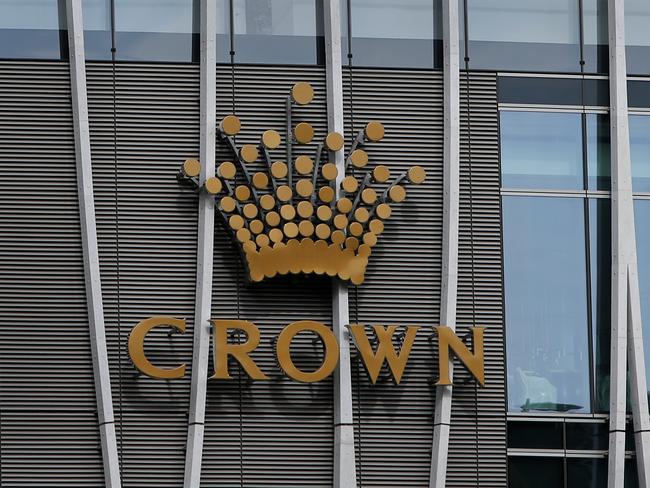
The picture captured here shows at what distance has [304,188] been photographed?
21359 millimetres

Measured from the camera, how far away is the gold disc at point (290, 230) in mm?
21234

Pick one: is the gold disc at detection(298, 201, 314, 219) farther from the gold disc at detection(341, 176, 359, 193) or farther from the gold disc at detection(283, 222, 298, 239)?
the gold disc at detection(341, 176, 359, 193)

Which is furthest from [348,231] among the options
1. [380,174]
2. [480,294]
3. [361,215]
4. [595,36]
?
[595,36]

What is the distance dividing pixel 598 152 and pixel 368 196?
3.50 m

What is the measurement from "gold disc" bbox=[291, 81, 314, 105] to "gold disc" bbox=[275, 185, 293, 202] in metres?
1.19

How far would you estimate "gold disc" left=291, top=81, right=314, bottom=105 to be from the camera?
70.7 ft

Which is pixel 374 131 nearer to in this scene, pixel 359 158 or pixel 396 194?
pixel 359 158

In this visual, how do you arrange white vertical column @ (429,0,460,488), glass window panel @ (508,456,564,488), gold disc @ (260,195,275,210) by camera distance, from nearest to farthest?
gold disc @ (260,195,275,210), white vertical column @ (429,0,460,488), glass window panel @ (508,456,564,488)

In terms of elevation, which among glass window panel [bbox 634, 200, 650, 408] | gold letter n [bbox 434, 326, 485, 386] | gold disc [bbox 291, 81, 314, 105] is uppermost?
gold disc [bbox 291, 81, 314, 105]

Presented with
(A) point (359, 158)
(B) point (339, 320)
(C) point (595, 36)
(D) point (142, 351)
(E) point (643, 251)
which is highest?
(C) point (595, 36)

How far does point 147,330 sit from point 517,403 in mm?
5106

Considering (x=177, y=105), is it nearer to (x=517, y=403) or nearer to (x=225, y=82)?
(x=225, y=82)

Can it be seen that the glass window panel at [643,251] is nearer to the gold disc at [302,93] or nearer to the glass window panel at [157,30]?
the gold disc at [302,93]

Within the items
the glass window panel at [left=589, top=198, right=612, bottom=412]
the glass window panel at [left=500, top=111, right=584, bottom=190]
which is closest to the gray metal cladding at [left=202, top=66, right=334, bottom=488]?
the glass window panel at [left=500, top=111, right=584, bottom=190]
